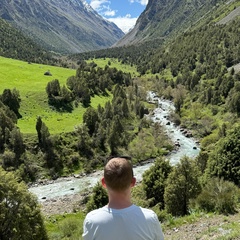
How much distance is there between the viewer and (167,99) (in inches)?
6393

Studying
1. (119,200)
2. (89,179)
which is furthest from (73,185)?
(119,200)

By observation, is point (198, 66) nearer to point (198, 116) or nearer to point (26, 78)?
point (198, 116)

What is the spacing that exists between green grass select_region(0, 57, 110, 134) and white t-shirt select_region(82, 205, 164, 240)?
87818 millimetres

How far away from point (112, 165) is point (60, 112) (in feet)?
355

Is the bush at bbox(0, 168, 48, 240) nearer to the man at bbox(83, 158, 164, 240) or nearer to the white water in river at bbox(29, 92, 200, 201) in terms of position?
the man at bbox(83, 158, 164, 240)

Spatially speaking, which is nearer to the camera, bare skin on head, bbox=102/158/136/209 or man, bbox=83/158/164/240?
man, bbox=83/158/164/240

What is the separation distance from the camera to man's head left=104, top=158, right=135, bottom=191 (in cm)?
632

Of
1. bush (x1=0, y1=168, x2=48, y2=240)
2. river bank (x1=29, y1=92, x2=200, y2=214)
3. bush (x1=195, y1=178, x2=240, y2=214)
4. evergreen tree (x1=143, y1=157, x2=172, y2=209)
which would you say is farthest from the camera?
river bank (x1=29, y1=92, x2=200, y2=214)

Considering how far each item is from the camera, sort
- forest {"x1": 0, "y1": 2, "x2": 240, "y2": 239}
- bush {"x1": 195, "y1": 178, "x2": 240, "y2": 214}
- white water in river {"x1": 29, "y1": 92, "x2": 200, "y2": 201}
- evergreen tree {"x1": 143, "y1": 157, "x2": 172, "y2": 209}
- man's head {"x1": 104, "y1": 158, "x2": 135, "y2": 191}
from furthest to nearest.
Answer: white water in river {"x1": 29, "y1": 92, "x2": 200, "y2": 201}
evergreen tree {"x1": 143, "y1": 157, "x2": 172, "y2": 209}
forest {"x1": 0, "y1": 2, "x2": 240, "y2": 239}
bush {"x1": 195, "y1": 178, "x2": 240, "y2": 214}
man's head {"x1": 104, "y1": 158, "x2": 135, "y2": 191}

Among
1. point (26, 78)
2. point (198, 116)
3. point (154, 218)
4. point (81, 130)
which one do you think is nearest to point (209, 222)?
point (154, 218)

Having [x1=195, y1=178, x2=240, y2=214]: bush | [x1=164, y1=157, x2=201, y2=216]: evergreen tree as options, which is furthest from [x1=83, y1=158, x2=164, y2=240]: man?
[x1=164, y1=157, x2=201, y2=216]: evergreen tree

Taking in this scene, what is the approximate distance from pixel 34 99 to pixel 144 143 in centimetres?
4476

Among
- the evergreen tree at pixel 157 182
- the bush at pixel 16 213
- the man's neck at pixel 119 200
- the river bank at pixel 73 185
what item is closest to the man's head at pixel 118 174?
the man's neck at pixel 119 200

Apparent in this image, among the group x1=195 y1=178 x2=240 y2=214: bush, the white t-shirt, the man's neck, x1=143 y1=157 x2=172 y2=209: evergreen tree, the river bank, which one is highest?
the man's neck
